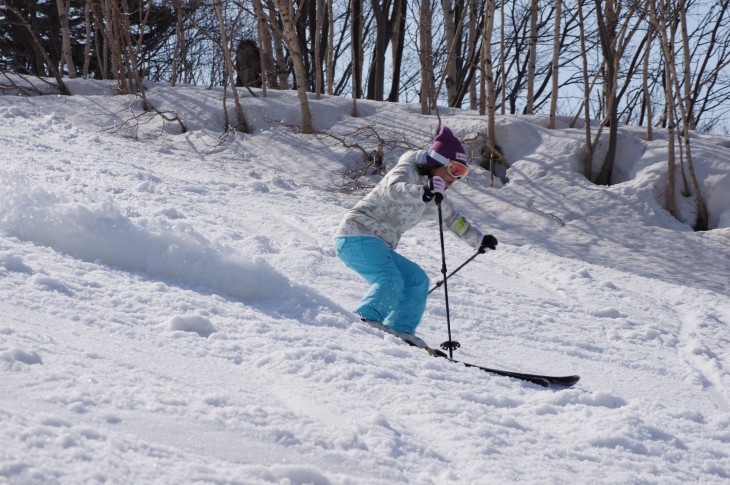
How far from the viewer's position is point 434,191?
4180mm

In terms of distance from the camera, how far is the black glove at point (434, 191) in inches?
162

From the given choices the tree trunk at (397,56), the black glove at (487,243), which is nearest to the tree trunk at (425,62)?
the tree trunk at (397,56)

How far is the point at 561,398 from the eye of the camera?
305 cm

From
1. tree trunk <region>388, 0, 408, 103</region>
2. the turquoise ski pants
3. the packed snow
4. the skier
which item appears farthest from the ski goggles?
tree trunk <region>388, 0, 408, 103</region>

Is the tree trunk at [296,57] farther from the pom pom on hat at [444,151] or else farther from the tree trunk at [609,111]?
the pom pom on hat at [444,151]

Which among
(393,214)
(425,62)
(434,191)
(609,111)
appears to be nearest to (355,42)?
(425,62)

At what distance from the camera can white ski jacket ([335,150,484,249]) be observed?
4.60 metres

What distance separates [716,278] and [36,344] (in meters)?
6.94

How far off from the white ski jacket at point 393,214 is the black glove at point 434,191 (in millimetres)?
294

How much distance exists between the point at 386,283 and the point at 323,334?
92 cm

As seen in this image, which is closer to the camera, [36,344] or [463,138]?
[36,344]

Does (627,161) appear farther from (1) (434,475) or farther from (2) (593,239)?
(1) (434,475)

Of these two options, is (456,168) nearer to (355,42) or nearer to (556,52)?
(556,52)

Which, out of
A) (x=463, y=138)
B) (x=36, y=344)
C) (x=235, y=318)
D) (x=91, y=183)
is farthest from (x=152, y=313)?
(x=463, y=138)
